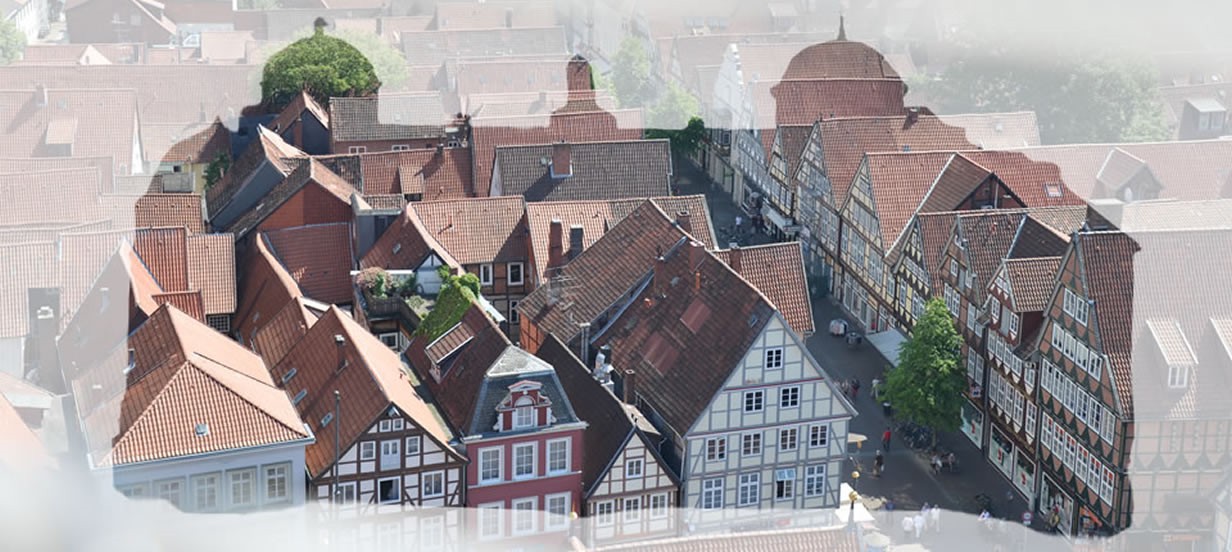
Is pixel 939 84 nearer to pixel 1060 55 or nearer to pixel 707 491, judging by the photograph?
pixel 1060 55

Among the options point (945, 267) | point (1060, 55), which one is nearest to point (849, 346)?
point (945, 267)

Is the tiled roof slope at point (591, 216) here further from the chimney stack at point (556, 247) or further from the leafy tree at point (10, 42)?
the leafy tree at point (10, 42)

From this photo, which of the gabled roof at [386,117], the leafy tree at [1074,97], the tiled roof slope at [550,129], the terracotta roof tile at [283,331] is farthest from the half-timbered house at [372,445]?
the leafy tree at [1074,97]

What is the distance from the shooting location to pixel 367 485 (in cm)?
2375

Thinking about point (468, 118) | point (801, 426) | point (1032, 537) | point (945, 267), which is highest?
point (468, 118)

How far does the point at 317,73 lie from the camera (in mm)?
44969

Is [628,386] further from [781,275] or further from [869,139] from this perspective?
[869,139]

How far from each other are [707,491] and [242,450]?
24.8 ft

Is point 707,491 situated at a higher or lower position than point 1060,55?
lower

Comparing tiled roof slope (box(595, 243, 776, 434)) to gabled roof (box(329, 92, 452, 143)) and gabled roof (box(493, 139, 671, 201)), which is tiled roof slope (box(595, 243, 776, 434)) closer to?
gabled roof (box(493, 139, 671, 201))

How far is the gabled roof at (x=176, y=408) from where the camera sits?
839 inches

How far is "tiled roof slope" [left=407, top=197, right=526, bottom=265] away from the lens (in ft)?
109

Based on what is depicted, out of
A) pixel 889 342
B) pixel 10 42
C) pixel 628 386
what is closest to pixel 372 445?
pixel 628 386

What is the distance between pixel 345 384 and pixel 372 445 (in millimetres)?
1277
